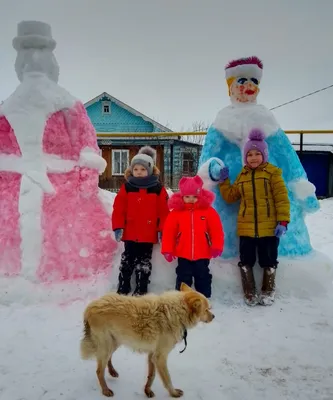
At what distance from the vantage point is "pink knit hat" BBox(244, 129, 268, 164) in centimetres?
359

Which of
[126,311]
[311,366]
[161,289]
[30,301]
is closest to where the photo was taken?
[126,311]

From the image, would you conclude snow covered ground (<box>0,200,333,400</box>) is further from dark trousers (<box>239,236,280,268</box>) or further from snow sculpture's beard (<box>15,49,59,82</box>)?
snow sculpture's beard (<box>15,49,59,82</box>)

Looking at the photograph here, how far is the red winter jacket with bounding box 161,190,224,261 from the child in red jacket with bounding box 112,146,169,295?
8.8 inches

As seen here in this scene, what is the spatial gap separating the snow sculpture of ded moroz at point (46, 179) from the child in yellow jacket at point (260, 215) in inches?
51.4

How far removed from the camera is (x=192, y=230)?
3416 millimetres

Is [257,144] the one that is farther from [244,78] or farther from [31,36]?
[31,36]

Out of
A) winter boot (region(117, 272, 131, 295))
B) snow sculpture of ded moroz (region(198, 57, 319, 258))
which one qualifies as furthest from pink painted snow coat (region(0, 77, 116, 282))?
snow sculpture of ded moroz (region(198, 57, 319, 258))

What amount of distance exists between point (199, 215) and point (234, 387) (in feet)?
4.95

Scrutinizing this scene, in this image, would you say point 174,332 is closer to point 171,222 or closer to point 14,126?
point 171,222

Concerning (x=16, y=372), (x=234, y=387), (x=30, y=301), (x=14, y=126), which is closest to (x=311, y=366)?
(x=234, y=387)

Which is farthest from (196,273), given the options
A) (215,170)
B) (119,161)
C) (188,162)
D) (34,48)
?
(188,162)

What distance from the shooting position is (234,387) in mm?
2287

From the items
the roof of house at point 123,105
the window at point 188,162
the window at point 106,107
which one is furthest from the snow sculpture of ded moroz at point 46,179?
the window at point 106,107

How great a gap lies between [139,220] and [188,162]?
34.3 ft
